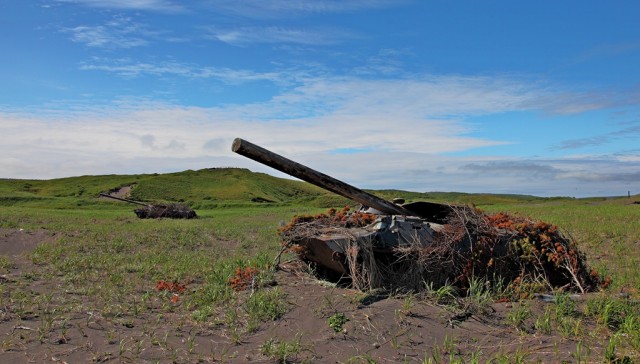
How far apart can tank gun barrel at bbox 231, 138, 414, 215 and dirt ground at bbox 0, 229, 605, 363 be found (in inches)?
66.8

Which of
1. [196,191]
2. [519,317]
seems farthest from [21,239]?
[196,191]

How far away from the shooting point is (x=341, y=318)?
23.1 feet

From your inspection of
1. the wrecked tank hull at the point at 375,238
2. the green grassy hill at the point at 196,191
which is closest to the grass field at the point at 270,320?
the wrecked tank hull at the point at 375,238

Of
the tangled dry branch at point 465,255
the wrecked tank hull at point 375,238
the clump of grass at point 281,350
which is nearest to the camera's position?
the clump of grass at point 281,350

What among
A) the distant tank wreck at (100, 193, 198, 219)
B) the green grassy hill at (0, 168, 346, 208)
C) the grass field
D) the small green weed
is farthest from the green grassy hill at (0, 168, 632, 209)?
the small green weed

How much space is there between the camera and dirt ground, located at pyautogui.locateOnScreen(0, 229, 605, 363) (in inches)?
240

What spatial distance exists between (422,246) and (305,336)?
2656 mm

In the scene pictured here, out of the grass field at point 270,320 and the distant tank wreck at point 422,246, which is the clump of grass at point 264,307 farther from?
the distant tank wreck at point 422,246

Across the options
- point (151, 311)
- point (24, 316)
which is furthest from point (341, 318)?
point (24, 316)

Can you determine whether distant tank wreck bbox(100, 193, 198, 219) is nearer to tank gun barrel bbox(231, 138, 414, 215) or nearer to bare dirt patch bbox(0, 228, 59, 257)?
bare dirt patch bbox(0, 228, 59, 257)

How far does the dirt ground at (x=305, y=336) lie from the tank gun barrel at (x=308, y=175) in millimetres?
1697

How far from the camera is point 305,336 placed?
6.75m

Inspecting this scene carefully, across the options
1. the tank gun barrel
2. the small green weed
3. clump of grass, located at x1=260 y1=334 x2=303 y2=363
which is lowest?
clump of grass, located at x1=260 y1=334 x2=303 y2=363

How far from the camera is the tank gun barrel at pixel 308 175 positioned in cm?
817
